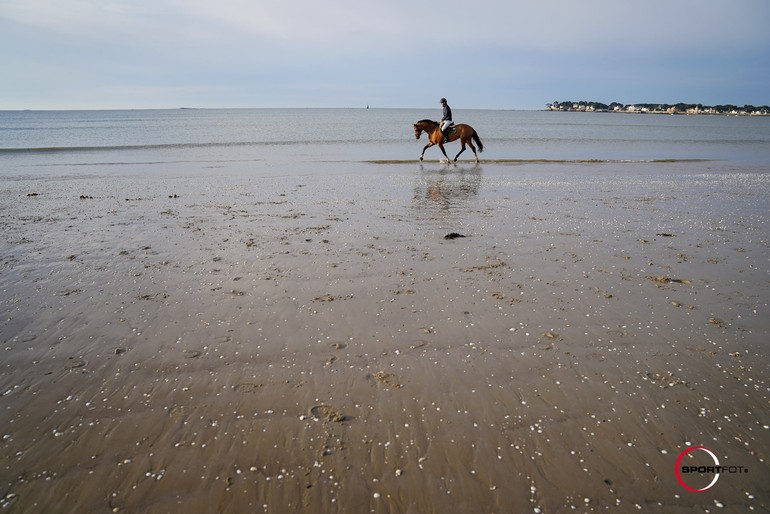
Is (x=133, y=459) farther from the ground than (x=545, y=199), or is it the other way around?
(x=545, y=199)

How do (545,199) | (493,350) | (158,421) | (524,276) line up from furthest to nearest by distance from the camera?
(545,199), (524,276), (493,350), (158,421)

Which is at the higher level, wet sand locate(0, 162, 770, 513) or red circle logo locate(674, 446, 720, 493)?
wet sand locate(0, 162, 770, 513)

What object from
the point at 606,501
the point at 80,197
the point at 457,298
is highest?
the point at 80,197

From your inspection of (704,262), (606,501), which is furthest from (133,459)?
(704,262)

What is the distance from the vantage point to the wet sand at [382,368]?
2.92 metres

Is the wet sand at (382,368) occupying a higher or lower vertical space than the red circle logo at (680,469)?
higher

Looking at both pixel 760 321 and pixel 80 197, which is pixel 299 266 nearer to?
pixel 760 321

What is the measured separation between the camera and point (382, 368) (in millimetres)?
4211

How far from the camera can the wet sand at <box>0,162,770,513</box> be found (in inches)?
115

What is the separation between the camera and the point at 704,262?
701 centimetres

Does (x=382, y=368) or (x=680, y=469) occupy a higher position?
(x=382, y=368)

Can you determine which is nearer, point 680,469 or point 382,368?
point 680,469

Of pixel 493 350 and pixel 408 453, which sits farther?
pixel 493 350

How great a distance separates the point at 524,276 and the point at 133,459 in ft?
17.9
